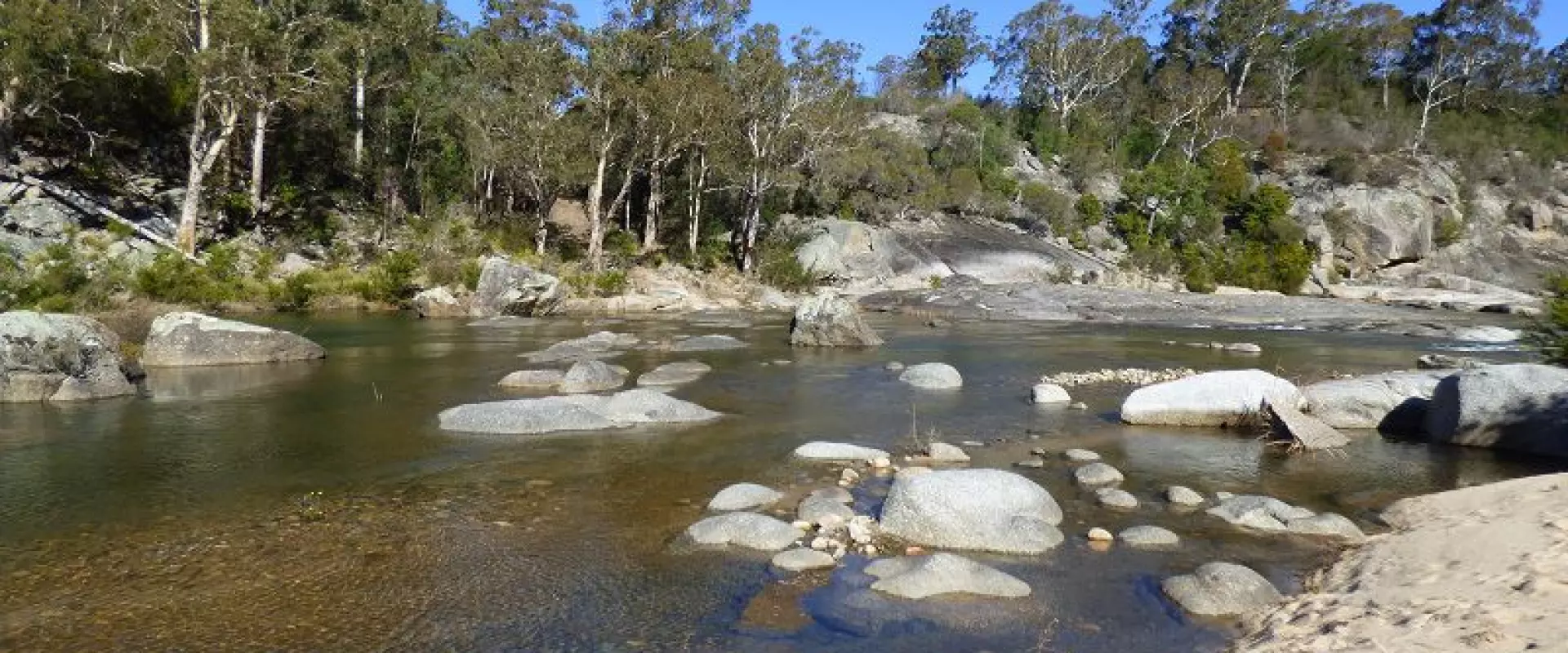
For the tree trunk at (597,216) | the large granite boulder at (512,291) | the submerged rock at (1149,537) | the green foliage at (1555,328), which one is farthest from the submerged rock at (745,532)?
the tree trunk at (597,216)

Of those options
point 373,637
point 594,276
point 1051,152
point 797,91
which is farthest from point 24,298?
point 1051,152

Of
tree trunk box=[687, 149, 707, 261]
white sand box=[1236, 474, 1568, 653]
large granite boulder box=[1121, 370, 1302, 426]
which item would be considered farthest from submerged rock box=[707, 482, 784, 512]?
tree trunk box=[687, 149, 707, 261]

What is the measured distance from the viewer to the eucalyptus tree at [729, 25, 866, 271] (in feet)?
157

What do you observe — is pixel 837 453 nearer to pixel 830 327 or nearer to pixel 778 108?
pixel 830 327

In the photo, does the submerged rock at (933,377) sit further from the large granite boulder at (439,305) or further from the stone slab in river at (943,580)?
the large granite boulder at (439,305)

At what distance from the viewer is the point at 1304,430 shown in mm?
13836

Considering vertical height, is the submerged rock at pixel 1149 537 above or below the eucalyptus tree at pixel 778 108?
below

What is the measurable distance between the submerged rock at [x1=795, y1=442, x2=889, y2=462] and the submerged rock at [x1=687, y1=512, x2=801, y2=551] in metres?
3.32

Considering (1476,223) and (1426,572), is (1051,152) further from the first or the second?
(1426,572)

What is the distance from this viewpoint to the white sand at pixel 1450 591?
6.25 meters

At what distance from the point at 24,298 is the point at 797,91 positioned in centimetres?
3382

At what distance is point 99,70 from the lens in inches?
1602

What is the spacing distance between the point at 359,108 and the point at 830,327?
110 ft

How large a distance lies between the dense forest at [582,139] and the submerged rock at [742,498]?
96.7 feet
